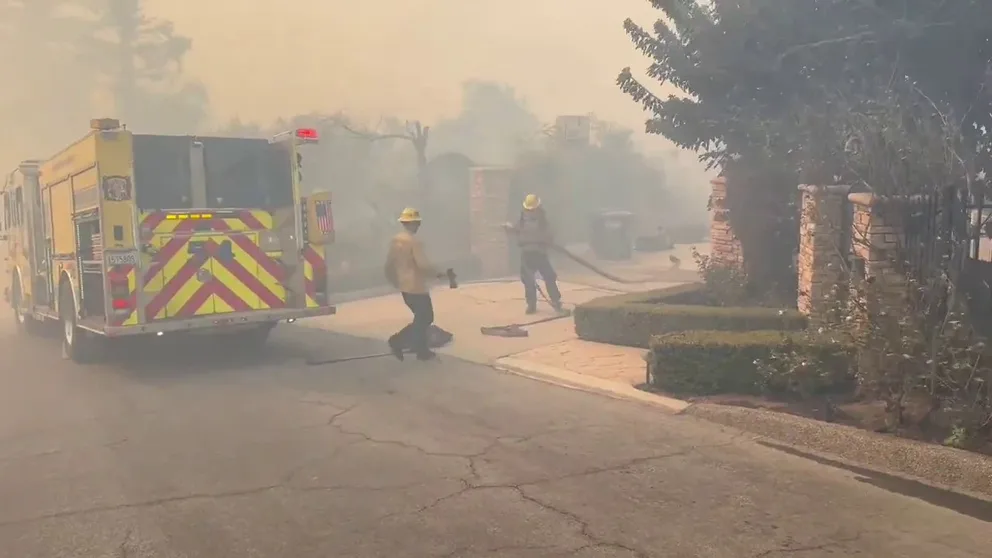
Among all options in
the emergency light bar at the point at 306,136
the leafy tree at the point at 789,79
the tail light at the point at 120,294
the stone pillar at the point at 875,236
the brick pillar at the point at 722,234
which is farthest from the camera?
the brick pillar at the point at 722,234

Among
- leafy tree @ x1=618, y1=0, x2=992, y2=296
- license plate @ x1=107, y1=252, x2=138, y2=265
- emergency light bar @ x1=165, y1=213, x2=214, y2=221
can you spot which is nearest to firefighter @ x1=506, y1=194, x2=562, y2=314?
leafy tree @ x1=618, y1=0, x2=992, y2=296

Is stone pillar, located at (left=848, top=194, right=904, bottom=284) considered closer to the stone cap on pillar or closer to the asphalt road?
the stone cap on pillar

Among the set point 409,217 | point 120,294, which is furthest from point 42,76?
point 409,217

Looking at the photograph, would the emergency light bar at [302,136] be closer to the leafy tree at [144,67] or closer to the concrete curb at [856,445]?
the concrete curb at [856,445]

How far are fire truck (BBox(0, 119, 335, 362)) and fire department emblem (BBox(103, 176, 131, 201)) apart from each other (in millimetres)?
13

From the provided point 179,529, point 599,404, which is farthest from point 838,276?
point 179,529

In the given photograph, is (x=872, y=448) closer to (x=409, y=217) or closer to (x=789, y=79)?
(x=789, y=79)

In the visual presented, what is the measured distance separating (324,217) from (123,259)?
6.94ft

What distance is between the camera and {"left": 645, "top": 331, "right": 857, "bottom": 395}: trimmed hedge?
6.23 m

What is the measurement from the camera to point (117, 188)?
27.3 ft

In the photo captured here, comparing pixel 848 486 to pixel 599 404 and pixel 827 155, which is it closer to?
pixel 599 404

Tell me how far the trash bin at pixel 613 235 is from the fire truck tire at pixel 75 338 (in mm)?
13058

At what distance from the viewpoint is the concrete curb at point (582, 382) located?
21.7 feet

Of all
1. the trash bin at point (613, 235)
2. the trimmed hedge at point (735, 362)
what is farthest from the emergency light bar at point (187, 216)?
the trash bin at point (613, 235)
